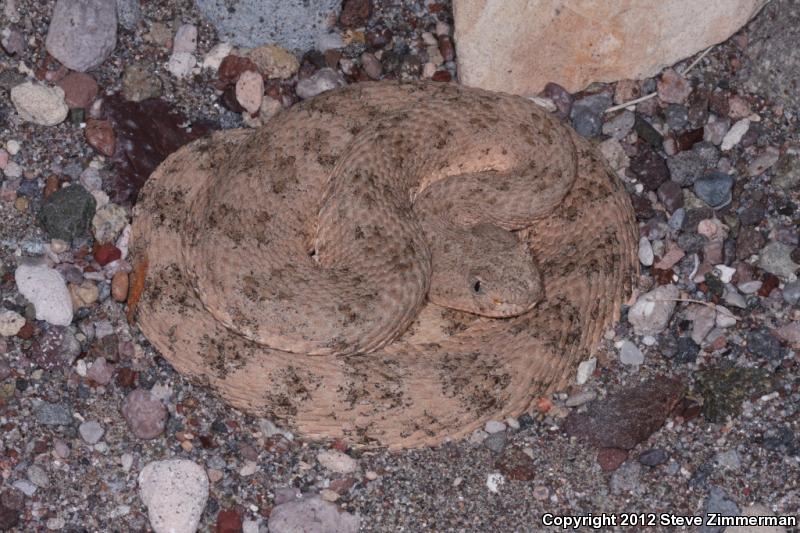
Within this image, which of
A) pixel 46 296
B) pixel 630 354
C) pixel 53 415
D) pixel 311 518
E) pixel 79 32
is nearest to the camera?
pixel 311 518

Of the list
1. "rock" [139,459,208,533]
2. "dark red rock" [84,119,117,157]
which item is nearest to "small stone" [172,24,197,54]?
"dark red rock" [84,119,117,157]

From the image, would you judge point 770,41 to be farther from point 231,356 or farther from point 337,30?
point 231,356

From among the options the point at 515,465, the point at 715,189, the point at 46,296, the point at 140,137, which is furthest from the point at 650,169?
the point at 46,296

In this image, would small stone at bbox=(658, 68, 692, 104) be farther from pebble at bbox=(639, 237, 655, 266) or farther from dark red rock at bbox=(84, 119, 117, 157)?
dark red rock at bbox=(84, 119, 117, 157)

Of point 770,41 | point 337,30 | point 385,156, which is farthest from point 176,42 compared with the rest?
point 770,41

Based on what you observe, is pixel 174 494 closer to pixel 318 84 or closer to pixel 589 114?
pixel 318 84
